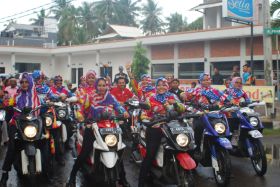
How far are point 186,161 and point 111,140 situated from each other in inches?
40.3

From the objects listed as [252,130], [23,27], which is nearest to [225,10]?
[252,130]

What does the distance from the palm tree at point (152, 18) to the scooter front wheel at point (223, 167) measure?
185ft

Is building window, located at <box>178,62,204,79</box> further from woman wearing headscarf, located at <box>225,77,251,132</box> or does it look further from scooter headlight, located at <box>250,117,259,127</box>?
scooter headlight, located at <box>250,117,259,127</box>

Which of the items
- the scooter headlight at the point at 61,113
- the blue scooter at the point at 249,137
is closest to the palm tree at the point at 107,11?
the scooter headlight at the point at 61,113

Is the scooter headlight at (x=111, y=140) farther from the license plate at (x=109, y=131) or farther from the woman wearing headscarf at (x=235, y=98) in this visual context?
the woman wearing headscarf at (x=235, y=98)

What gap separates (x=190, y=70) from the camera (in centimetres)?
2638

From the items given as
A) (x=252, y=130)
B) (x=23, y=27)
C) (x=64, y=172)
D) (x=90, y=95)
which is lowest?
(x=64, y=172)

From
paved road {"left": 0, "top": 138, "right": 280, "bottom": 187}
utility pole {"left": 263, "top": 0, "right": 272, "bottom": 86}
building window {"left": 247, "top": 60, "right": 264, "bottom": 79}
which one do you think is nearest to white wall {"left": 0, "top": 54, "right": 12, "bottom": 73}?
building window {"left": 247, "top": 60, "right": 264, "bottom": 79}

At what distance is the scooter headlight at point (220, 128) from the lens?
6.40 m

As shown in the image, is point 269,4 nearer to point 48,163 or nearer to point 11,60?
point 48,163

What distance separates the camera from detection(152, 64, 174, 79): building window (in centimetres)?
2788

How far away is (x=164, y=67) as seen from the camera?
28.4m

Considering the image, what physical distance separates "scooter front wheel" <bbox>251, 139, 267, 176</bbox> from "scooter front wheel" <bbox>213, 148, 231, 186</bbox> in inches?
35.4

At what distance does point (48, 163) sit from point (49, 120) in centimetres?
97
